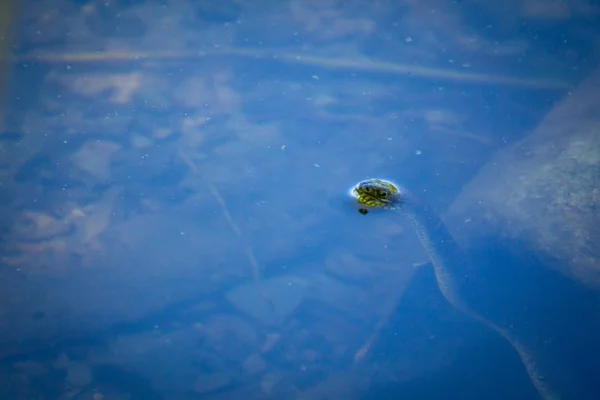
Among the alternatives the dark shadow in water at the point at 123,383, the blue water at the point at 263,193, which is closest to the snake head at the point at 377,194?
the blue water at the point at 263,193

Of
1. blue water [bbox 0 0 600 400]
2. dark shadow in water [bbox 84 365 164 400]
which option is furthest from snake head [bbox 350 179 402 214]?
dark shadow in water [bbox 84 365 164 400]

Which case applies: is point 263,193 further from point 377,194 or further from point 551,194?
point 551,194

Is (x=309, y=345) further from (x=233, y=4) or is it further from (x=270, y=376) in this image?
(x=233, y=4)

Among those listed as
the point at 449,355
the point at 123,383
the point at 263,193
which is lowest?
the point at 123,383

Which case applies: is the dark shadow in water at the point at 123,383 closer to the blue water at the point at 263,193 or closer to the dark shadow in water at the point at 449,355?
the blue water at the point at 263,193

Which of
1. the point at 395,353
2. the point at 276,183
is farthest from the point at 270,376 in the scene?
the point at 276,183

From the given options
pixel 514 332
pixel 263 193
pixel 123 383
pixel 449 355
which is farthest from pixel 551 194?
pixel 123 383
